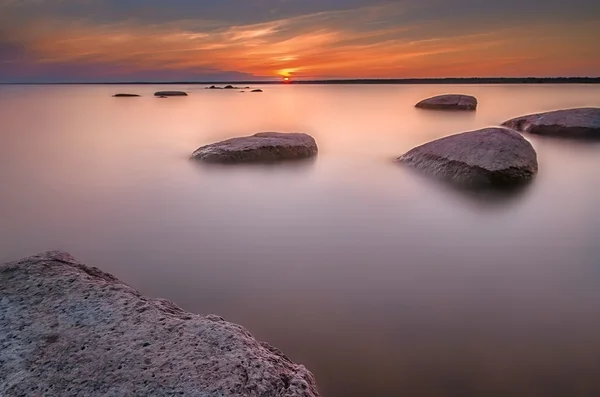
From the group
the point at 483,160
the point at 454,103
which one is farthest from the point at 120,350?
the point at 454,103

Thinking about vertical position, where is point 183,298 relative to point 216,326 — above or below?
below

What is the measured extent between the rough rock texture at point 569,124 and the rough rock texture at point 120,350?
1118cm

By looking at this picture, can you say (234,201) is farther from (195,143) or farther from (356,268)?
(195,143)

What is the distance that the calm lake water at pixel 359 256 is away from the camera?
226 centimetres

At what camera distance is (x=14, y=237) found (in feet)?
13.4

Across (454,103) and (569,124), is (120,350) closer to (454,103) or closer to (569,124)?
(569,124)

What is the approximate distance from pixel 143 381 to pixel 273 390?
45cm

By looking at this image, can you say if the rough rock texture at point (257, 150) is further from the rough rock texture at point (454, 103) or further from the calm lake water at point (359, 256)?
the rough rock texture at point (454, 103)

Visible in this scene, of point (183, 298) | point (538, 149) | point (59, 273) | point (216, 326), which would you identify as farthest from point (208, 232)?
point (538, 149)

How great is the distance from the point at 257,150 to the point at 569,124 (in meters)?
8.14

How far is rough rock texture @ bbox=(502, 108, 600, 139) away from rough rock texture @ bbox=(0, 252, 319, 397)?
1118 cm

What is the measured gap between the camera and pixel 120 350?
5.29 feet

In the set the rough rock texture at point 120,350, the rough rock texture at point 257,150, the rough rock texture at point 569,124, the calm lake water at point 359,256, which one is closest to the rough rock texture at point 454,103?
the rough rock texture at point 569,124

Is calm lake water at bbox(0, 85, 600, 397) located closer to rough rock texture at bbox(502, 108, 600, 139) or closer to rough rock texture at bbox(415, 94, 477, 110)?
rough rock texture at bbox(502, 108, 600, 139)
